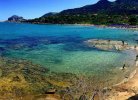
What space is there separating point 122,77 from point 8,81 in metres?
15.0

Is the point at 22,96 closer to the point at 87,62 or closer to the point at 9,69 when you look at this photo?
the point at 9,69

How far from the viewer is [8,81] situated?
36.1 meters

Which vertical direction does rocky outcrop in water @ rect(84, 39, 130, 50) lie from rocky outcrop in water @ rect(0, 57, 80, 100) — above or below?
below

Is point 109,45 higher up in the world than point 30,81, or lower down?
lower down

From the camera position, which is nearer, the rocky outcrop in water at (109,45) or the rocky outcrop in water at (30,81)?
the rocky outcrop in water at (30,81)

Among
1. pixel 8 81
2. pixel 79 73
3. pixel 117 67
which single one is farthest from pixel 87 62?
pixel 8 81

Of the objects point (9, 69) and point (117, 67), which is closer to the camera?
point (9, 69)

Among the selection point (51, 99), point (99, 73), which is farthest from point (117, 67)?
point (51, 99)

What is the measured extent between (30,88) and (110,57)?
26.1m

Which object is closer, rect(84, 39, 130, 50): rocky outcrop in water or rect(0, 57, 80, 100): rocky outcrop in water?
rect(0, 57, 80, 100): rocky outcrop in water

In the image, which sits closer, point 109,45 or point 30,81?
point 30,81

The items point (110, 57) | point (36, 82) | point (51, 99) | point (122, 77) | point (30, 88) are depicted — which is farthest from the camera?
point (110, 57)

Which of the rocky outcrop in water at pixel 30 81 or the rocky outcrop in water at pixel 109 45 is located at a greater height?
the rocky outcrop in water at pixel 30 81

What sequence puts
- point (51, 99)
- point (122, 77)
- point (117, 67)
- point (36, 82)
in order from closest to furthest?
1. point (51, 99)
2. point (36, 82)
3. point (122, 77)
4. point (117, 67)
